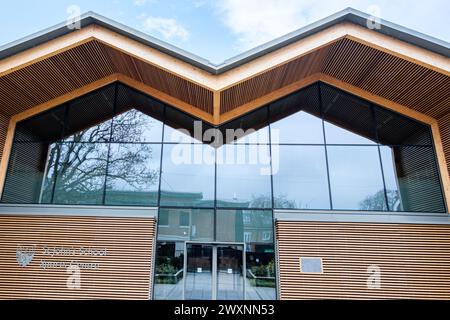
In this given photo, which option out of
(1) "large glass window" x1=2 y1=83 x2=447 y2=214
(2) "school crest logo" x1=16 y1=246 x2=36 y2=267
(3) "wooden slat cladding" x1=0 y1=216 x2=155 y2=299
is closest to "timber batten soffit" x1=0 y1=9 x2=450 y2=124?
(1) "large glass window" x1=2 y1=83 x2=447 y2=214

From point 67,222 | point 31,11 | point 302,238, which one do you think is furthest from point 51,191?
point 302,238

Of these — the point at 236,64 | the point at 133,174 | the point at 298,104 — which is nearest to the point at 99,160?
the point at 133,174

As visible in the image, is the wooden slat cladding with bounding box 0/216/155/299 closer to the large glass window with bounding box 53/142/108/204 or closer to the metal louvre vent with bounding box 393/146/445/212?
the large glass window with bounding box 53/142/108/204

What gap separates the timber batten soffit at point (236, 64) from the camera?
8.59m

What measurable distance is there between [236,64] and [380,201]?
576 centimetres

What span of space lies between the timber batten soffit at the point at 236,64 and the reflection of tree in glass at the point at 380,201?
282 cm

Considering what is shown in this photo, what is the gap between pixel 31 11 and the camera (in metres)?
9.30

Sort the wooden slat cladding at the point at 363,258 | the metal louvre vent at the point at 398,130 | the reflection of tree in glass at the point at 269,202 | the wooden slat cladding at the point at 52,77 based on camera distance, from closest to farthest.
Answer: the wooden slat cladding at the point at 363,258 → the wooden slat cladding at the point at 52,77 → the reflection of tree in glass at the point at 269,202 → the metal louvre vent at the point at 398,130

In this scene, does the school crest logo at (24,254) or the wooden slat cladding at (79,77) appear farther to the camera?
the wooden slat cladding at (79,77)

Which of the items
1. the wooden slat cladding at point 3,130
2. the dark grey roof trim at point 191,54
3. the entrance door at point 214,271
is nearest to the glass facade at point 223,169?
the entrance door at point 214,271

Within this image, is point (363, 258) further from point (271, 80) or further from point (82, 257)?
point (82, 257)

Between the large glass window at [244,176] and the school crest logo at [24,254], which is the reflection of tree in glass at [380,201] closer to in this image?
the large glass window at [244,176]

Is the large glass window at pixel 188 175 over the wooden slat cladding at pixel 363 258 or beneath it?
over
